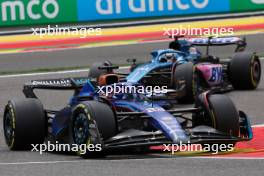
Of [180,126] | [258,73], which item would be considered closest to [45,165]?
[180,126]

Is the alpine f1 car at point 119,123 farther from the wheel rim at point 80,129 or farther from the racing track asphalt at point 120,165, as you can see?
the racing track asphalt at point 120,165

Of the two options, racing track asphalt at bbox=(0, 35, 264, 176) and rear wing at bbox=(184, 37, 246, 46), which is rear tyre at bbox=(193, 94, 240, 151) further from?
rear wing at bbox=(184, 37, 246, 46)

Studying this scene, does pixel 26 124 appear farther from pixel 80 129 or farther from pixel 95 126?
pixel 95 126

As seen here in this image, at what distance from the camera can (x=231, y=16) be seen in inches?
1022

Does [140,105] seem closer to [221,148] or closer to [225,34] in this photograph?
[221,148]

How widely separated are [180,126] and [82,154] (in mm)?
1096

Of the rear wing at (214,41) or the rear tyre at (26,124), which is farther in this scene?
the rear wing at (214,41)

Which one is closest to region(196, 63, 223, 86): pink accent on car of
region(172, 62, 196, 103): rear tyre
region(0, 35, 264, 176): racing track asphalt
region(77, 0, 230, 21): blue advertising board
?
region(172, 62, 196, 103): rear tyre

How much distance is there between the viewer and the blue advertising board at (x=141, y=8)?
83.1 ft

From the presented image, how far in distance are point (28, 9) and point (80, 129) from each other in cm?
1466

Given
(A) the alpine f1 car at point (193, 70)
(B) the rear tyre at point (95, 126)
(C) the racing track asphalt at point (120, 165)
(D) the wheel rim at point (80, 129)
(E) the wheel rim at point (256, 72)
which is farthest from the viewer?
(E) the wheel rim at point (256, 72)

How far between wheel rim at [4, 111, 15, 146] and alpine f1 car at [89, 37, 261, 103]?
344 cm

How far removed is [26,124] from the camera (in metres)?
11.4

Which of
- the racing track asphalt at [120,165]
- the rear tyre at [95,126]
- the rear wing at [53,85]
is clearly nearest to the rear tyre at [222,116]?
the racing track asphalt at [120,165]
